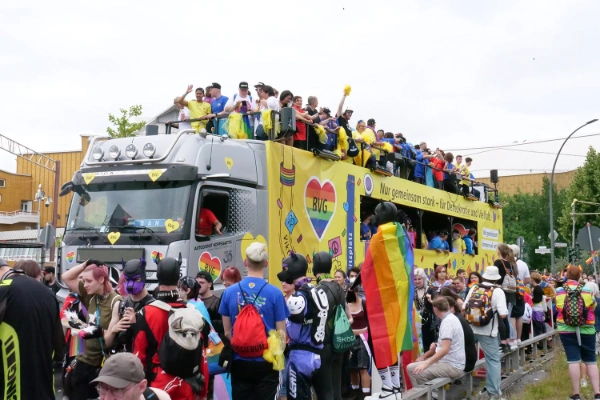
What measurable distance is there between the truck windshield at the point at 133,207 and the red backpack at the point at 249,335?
12.1 ft

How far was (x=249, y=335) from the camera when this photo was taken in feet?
18.9

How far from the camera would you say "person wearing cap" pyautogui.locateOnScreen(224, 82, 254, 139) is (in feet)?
36.6

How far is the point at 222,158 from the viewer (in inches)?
394

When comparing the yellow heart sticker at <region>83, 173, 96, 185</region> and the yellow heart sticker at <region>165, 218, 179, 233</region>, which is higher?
the yellow heart sticker at <region>83, 173, 96, 185</region>

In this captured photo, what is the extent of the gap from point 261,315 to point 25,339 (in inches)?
69.9

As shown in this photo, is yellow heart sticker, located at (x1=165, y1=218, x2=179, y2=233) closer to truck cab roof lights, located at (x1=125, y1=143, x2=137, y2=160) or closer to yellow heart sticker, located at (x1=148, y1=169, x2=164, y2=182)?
yellow heart sticker, located at (x1=148, y1=169, x2=164, y2=182)

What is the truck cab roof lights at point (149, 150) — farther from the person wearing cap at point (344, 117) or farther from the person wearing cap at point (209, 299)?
the person wearing cap at point (344, 117)

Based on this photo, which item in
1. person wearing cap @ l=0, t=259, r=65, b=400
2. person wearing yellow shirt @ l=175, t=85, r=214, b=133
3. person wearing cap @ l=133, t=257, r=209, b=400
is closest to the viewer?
person wearing cap @ l=0, t=259, r=65, b=400

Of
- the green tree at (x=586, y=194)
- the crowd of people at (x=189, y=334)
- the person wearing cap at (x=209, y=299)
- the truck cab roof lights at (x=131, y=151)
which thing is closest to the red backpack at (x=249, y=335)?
the crowd of people at (x=189, y=334)

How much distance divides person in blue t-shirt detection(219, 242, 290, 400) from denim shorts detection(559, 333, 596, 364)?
Answer: 480 cm

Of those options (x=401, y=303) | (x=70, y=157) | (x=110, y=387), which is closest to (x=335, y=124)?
(x=401, y=303)

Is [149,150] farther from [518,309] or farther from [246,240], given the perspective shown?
[518,309]

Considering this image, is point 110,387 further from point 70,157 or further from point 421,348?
point 70,157

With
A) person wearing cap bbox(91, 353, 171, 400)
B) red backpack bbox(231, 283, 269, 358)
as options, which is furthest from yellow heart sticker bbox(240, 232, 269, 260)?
person wearing cap bbox(91, 353, 171, 400)
